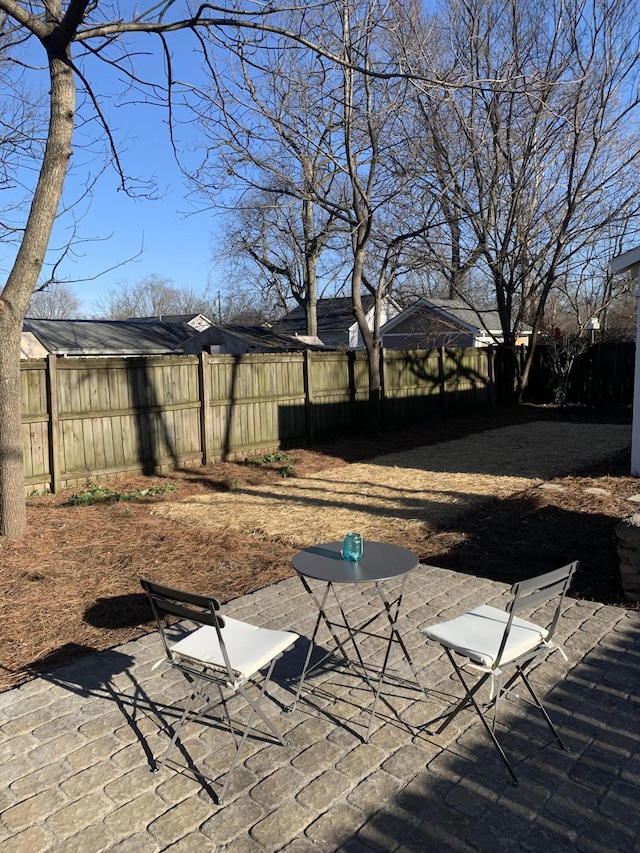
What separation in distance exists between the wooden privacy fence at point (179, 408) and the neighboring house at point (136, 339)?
971 cm

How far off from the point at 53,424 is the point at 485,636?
698 cm

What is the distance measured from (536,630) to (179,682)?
2.01 metres

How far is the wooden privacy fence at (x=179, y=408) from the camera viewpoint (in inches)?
334

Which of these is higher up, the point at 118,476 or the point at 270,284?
the point at 270,284

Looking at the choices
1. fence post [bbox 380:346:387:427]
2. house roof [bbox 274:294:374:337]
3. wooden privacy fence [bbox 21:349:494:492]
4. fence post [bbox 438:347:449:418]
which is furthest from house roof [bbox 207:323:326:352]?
wooden privacy fence [bbox 21:349:494:492]

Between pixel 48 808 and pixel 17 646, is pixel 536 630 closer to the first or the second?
pixel 48 808

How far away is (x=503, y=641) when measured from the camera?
282cm

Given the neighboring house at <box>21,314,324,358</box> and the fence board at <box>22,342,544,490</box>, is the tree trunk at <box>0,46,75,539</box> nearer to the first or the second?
the fence board at <box>22,342,544,490</box>

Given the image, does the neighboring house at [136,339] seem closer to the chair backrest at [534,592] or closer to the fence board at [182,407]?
the fence board at [182,407]

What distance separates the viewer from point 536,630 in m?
3.14

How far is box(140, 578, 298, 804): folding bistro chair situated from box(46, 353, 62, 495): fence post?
599 centimetres

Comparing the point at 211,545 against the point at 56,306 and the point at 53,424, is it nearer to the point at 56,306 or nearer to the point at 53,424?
the point at 53,424

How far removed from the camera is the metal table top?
10.6ft

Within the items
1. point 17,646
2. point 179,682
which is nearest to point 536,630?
point 179,682
